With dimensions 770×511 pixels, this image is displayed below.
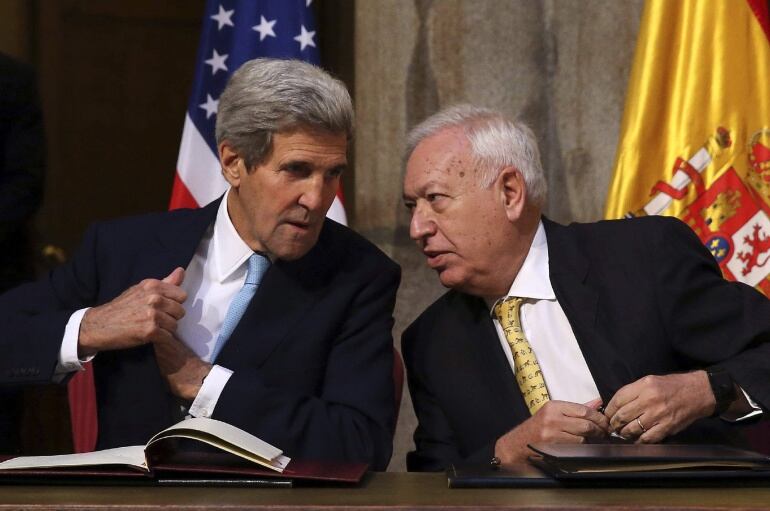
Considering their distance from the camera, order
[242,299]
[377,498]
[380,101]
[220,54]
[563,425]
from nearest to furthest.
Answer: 1. [377,498]
2. [563,425]
3. [242,299]
4. [220,54]
5. [380,101]

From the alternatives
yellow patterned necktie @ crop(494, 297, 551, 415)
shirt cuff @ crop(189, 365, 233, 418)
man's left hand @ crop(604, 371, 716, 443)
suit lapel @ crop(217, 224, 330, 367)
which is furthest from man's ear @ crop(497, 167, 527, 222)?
shirt cuff @ crop(189, 365, 233, 418)

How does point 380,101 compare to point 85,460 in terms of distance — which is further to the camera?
point 380,101

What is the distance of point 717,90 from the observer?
347 centimetres

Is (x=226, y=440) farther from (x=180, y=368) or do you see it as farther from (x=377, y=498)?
(x=180, y=368)

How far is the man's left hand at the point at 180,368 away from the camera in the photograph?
2.44 meters

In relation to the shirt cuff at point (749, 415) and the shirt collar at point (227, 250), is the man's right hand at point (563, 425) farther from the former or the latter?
the shirt collar at point (227, 250)

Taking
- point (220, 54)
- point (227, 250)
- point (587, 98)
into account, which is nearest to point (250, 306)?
point (227, 250)

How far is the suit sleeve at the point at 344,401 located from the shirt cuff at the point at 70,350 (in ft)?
1.04

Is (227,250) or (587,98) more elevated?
(587,98)

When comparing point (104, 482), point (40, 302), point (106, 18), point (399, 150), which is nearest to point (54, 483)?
point (104, 482)

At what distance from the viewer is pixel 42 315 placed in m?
2.52

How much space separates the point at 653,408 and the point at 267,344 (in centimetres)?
84

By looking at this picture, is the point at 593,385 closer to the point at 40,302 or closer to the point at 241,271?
the point at 241,271

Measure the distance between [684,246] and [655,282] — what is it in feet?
0.37
